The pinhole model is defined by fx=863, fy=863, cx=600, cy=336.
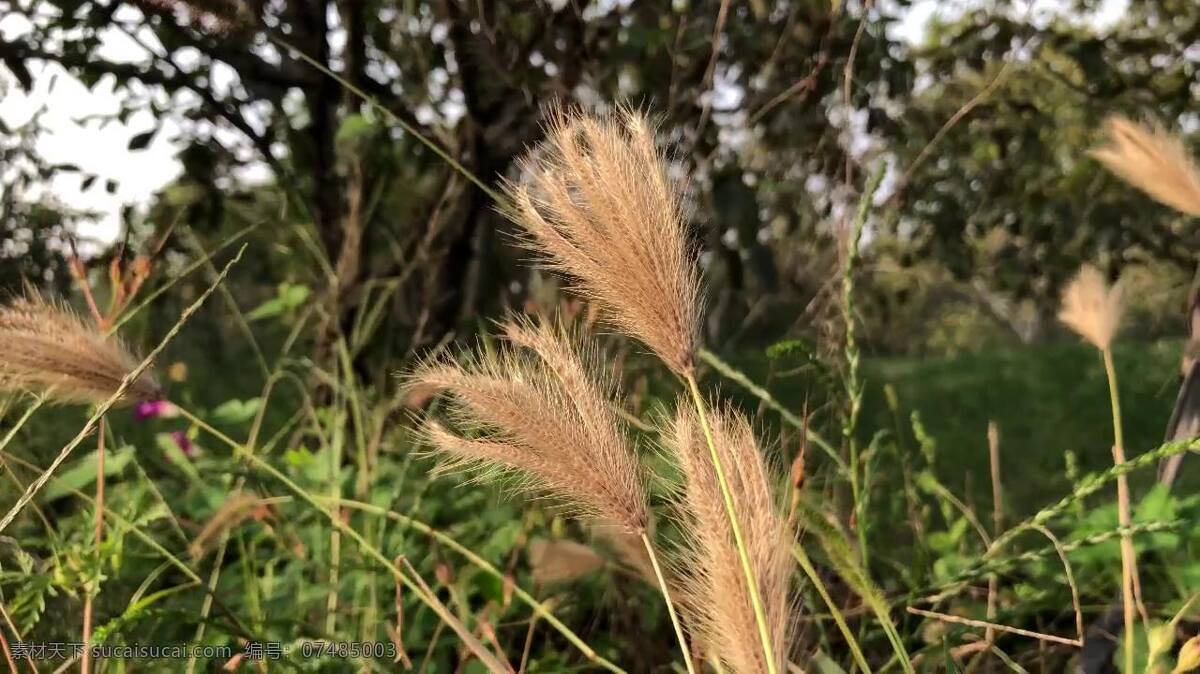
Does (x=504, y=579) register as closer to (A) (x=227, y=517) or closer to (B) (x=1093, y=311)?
(A) (x=227, y=517)

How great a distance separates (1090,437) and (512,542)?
3.17 metres

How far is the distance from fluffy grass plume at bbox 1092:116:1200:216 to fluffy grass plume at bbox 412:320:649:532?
54 centimetres

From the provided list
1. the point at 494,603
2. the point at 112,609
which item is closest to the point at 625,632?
the point at 494,603

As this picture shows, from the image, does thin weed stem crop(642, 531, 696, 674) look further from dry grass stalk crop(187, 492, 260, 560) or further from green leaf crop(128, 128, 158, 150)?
green leaf crop(128, 128, 158, 150)

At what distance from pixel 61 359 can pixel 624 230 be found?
502mm

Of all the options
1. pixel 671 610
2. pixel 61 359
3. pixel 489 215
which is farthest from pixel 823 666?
pixel 489 215

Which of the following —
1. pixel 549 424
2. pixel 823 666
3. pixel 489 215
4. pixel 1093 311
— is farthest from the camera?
pixel 489 215

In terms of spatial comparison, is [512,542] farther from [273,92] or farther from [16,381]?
[273,92]

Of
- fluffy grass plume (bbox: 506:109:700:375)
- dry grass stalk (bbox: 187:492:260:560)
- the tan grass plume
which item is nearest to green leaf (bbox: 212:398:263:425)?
dry grass stalk (bbox: 187:492:260:560)

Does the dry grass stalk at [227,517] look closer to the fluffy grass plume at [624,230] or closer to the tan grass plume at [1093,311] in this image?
the fluffy grass plume at [624,230]

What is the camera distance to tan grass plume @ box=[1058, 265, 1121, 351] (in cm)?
85

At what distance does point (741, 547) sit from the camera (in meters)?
0.50

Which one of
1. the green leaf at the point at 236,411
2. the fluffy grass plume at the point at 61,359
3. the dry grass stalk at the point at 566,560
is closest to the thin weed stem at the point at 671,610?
the dry grass stalk at the point at 566,560

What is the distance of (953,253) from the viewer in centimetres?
202
